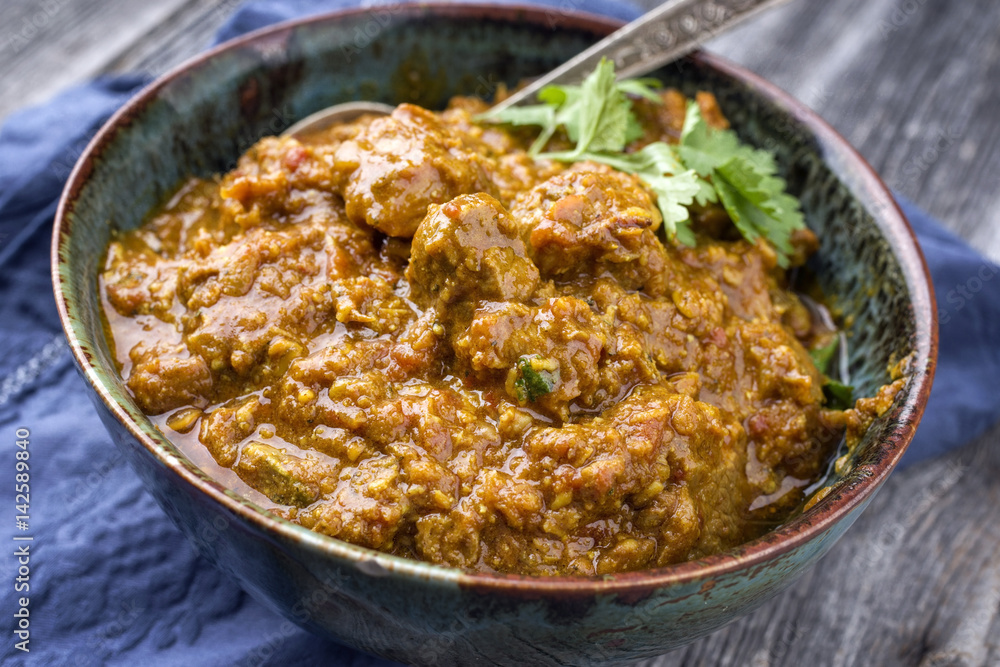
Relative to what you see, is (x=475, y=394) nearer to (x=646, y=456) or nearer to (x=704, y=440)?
(x=646, y=456)

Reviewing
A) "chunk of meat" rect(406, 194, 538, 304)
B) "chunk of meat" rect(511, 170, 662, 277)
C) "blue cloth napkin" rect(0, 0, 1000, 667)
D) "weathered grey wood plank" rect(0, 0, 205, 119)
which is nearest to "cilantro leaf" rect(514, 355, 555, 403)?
"chunk of meat" rect(406, 194, 538, 304)

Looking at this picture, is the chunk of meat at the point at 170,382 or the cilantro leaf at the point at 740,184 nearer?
the chunk of meat at the point at 170,382

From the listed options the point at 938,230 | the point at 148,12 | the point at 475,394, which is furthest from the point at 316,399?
the point at 148,12

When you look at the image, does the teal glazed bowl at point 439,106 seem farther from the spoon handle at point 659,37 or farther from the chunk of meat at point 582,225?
the chunk of meat at point 582,225
